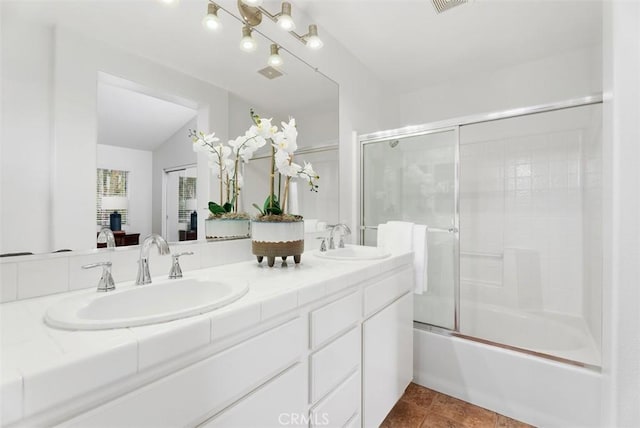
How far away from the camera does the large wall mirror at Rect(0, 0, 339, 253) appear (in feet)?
2.65

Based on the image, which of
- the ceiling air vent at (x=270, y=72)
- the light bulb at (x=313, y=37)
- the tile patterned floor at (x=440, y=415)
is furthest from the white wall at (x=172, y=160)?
the tile patterned floor at (x=440, y=415)

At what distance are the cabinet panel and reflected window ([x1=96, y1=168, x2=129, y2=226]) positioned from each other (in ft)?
2.42

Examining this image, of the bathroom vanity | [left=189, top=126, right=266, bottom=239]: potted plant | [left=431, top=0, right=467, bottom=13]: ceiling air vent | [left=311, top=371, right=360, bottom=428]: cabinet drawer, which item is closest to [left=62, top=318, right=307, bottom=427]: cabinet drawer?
the bathroom vanity

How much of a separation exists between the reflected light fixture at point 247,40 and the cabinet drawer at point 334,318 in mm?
1303

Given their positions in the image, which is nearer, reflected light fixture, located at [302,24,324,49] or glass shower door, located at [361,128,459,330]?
reflected light fixture, located at [302,24,324,49]

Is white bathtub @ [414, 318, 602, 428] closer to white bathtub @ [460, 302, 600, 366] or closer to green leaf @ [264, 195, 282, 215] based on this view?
white bathtub @ [460, 302, 600, 366]

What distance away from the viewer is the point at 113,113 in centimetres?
100

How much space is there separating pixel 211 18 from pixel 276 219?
93 centimetres

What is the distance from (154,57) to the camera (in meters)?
1.10

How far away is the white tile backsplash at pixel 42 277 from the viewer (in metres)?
0.80

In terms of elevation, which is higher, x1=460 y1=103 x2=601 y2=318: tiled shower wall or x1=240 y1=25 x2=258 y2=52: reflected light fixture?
x1=240 y1=25 x2=258 y2=52: reflected light fixture

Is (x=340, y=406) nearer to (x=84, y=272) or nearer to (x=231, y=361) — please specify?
(x=231, y=361)

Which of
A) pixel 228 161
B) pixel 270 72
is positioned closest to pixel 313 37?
pixel 270 72

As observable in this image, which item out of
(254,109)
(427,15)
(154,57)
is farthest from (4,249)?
(427,15)
